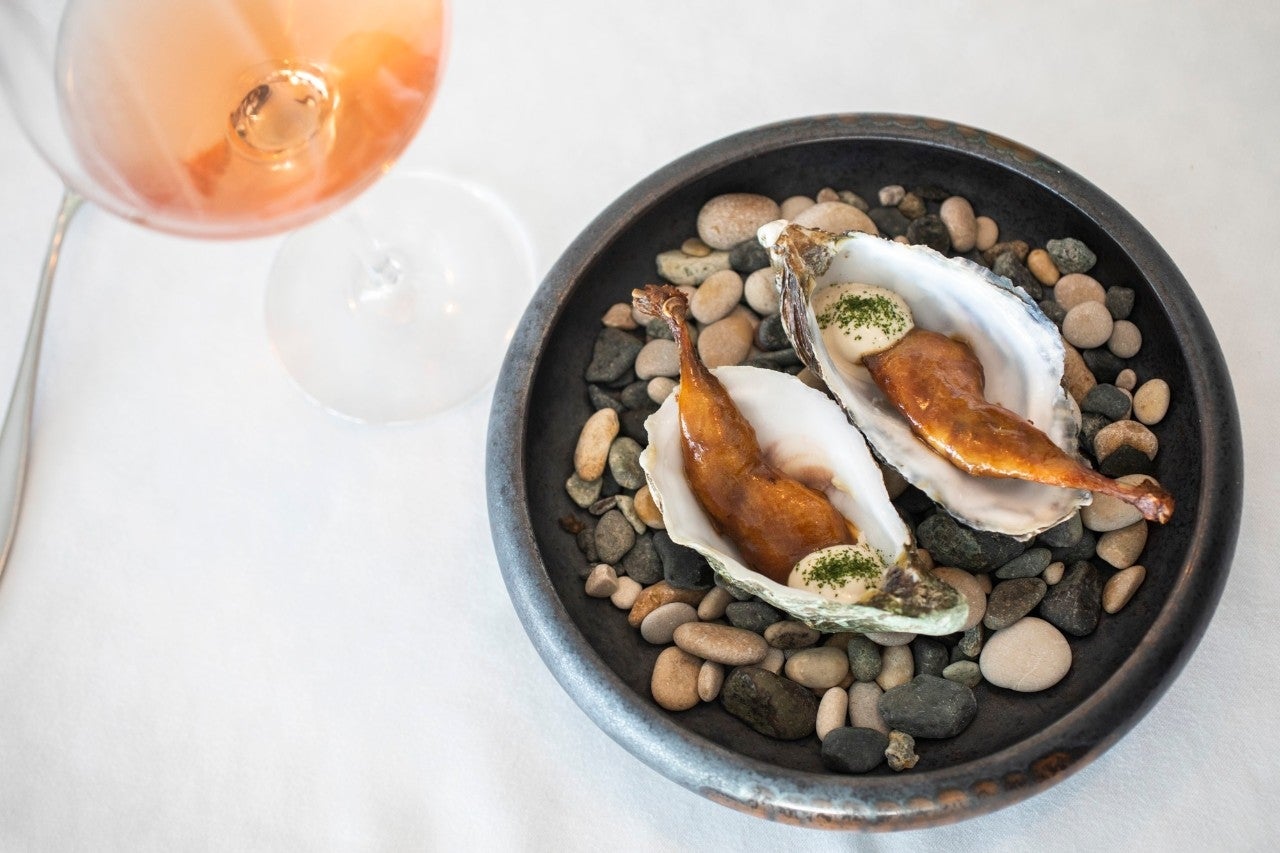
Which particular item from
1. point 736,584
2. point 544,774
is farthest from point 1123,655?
point 544,774

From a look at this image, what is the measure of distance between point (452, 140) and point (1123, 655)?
29.6 inches

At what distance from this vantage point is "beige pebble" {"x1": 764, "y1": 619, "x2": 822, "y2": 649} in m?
0.73

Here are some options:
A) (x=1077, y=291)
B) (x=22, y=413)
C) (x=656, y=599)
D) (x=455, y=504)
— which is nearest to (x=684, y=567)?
(x=656, y=599)

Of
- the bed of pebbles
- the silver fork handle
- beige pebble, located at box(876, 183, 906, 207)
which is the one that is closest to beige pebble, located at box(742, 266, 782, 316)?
the bed of pebbles

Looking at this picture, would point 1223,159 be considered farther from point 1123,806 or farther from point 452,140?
point 452,140

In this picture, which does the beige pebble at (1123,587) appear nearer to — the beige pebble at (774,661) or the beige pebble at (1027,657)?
the beige pebble at (1027,657)

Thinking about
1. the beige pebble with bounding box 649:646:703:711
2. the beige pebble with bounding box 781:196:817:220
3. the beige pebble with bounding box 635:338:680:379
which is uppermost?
the beige pebble with bounding box 781:196:817:220

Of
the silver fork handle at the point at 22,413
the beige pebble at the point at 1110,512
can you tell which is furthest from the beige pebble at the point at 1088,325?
the silver fork handle at the point at 22,413

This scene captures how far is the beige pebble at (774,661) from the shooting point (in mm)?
732

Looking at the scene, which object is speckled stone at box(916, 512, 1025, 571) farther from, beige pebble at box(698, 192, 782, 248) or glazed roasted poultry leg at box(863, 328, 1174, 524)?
beige pebble at box(698, 192, 782, 248)

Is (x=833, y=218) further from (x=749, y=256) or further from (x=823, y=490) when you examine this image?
(x=823, y=490)

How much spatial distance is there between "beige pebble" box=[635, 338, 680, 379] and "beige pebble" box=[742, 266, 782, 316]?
72 millimetres

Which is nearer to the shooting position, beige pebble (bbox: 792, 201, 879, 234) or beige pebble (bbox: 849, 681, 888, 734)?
beige pebble (bbox: 849, 681, 888, 734)

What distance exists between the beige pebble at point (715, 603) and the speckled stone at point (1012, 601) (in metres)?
0.17
